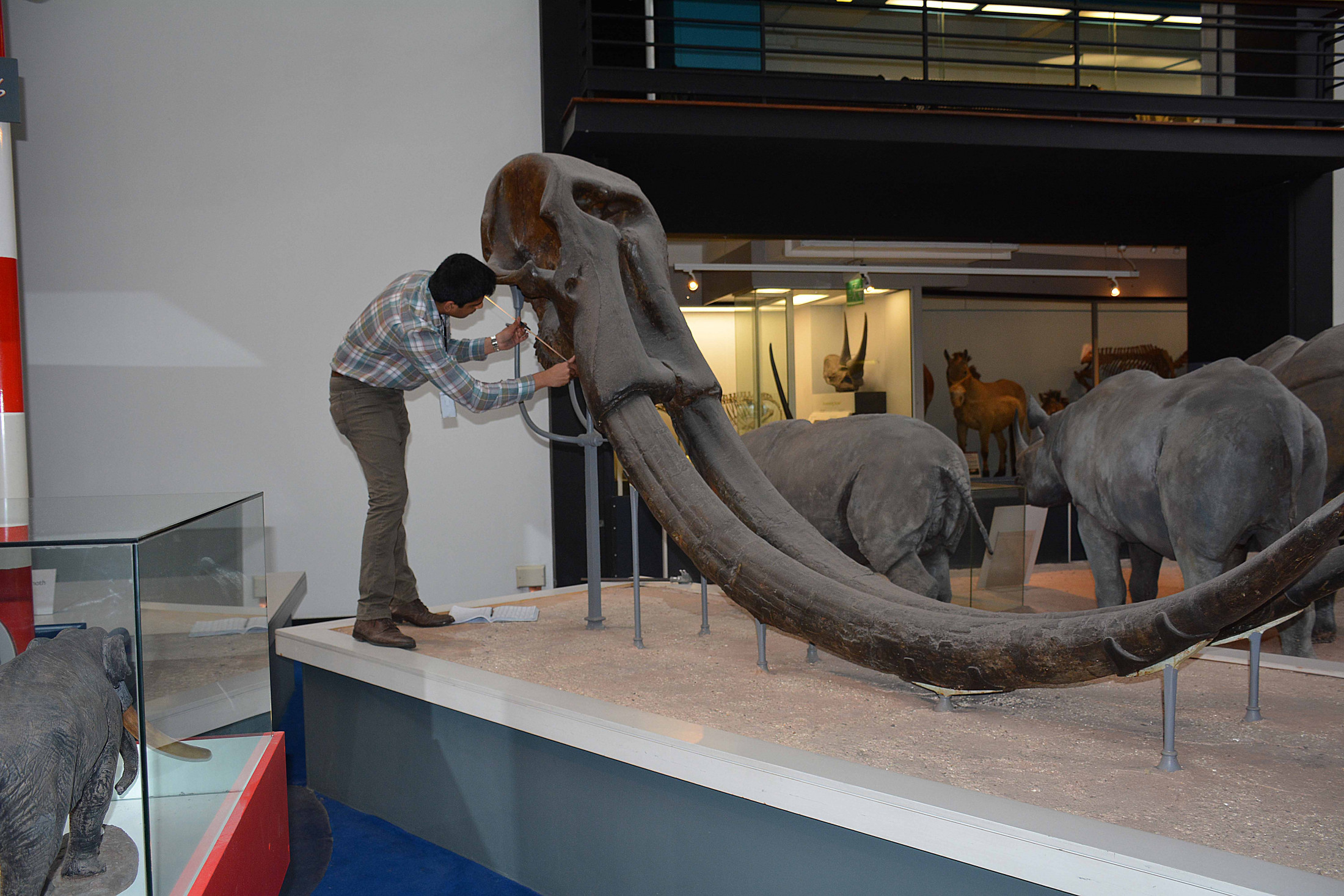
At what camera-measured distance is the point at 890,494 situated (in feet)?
10.6

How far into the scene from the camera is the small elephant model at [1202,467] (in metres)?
2.89

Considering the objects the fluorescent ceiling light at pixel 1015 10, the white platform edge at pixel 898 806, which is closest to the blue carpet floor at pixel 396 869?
the white platform edge at pixel 898 806

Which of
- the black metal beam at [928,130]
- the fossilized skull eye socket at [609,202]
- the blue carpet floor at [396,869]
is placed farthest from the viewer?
the black metal beam at [928,130]

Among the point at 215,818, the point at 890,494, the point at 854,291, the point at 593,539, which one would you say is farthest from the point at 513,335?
the point at 854,291

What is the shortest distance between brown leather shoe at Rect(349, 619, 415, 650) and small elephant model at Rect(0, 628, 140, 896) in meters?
1.89

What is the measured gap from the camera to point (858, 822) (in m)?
1.91

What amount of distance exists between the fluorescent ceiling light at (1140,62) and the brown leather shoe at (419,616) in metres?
5.81

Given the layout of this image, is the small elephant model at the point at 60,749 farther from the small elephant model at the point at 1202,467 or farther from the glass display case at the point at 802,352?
the glass display case at the point at 802,352

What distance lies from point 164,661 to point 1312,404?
3.85 meters

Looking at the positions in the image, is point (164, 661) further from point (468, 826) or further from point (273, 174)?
point (273, 174)

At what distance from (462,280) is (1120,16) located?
6.20 m

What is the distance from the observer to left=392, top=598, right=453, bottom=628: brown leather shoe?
3877mm

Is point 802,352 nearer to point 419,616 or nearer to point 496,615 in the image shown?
point 496,615

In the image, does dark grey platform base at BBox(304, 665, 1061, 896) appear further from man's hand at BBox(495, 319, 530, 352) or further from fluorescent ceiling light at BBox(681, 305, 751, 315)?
fluorescent ceiling light at BBox(681, 305, 751, 315)
